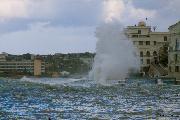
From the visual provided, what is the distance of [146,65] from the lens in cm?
13038

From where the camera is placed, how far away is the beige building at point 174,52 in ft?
312

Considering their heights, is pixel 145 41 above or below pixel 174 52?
above

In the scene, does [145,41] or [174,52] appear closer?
[174,52]

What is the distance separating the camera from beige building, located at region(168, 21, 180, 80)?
95.1m

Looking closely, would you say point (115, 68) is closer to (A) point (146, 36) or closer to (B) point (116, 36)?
(B) point (116, 36)

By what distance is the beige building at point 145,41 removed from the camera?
131 m

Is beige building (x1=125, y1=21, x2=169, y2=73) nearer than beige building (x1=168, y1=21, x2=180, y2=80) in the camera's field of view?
No

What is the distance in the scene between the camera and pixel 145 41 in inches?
5192

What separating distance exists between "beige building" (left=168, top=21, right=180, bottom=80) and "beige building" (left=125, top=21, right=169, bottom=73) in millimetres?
31933

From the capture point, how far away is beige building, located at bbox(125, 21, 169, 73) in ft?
430

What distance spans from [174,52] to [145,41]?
35.8 metres

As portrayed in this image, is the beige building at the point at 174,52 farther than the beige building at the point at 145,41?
No

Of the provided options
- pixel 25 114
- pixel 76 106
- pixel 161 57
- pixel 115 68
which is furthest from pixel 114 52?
pixel 25 114

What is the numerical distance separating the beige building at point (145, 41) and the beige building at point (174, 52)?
31.9 metres
